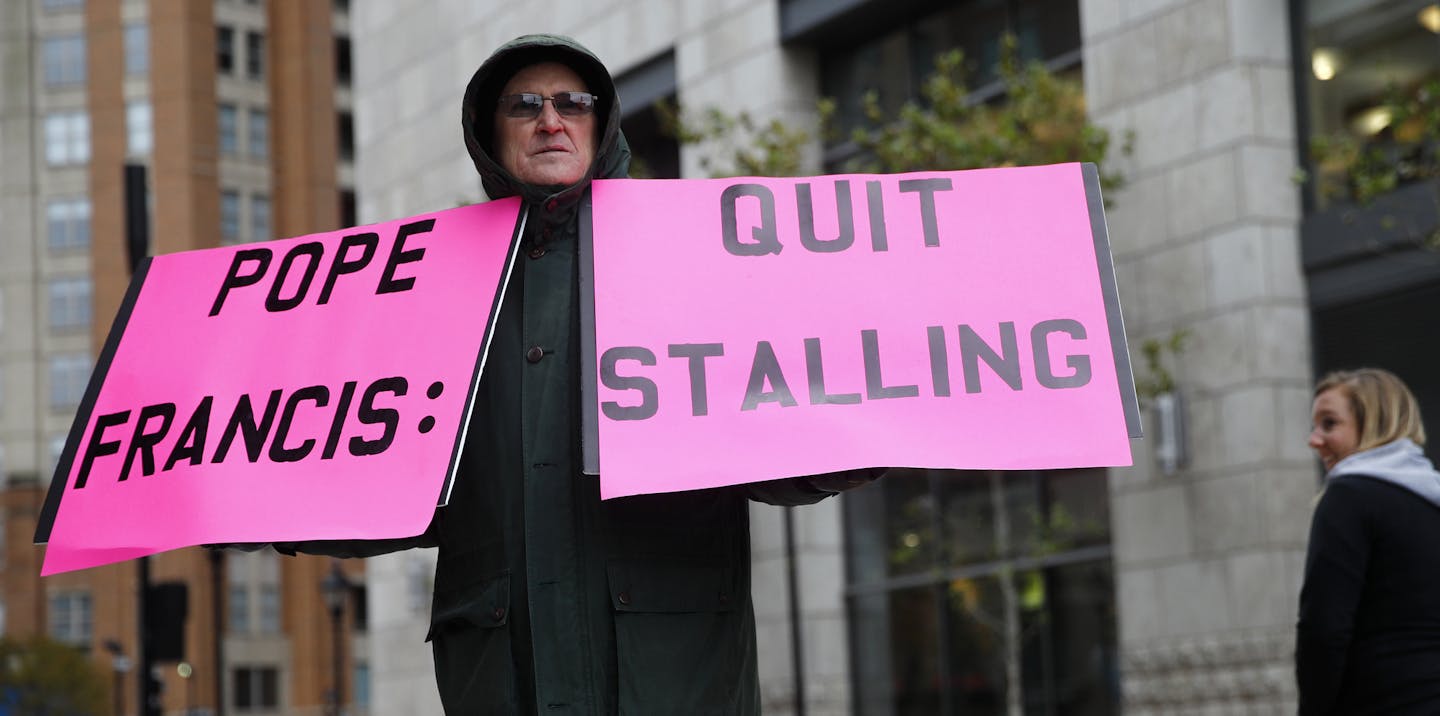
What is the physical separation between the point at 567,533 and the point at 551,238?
72cm

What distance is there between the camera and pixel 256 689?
80.2 meters

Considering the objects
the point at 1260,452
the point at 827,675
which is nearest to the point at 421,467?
the point at 1260,452

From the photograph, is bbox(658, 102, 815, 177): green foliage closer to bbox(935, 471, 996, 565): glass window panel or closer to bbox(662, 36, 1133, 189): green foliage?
bbox(662, 36, 1133, 189): green foliage

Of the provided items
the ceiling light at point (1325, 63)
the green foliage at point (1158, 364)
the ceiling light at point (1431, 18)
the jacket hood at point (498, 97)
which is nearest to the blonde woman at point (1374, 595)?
the jacket hood at point (498, 97)

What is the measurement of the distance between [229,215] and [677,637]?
81284 mm

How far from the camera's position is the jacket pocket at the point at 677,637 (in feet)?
12.8

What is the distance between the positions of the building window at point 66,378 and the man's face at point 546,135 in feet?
268

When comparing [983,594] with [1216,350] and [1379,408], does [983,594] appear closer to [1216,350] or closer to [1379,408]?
[1216,350]

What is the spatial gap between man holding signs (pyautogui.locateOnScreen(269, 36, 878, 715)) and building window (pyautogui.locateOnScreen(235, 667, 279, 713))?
78.5 meters

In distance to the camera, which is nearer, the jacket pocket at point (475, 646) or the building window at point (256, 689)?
the jacket pocket at point (475, 646)

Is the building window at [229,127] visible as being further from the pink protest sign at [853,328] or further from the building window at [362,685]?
the pink protest sign at [853,328]

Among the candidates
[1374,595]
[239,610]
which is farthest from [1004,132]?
[239,610]

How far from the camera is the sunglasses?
4.20 meters

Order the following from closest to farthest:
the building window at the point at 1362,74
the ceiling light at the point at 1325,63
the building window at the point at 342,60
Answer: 1. the building window at the point at 1362,74
2. the ceiling light at the point at 1325,63
3. the building window at the point at 342,60
